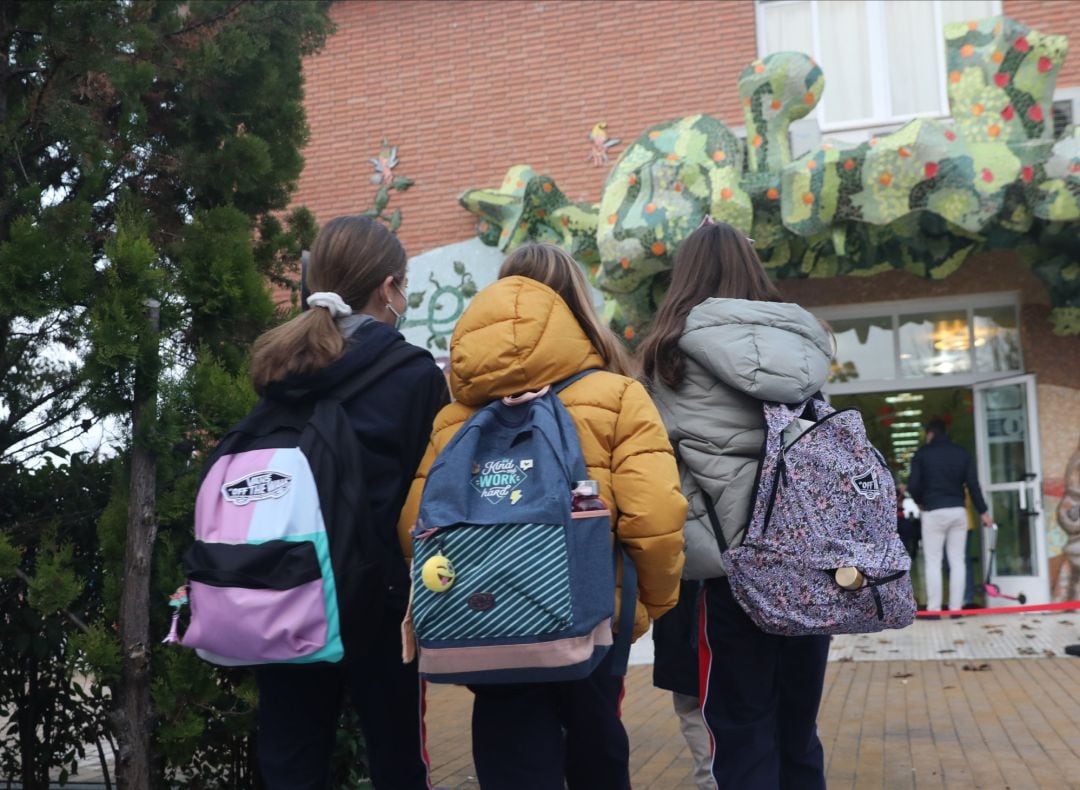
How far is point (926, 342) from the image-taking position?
12.4m

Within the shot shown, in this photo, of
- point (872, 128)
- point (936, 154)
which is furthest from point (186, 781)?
point (872, 128)

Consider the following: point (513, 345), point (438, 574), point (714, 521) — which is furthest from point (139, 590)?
point (714, 521)

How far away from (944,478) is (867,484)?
941cm

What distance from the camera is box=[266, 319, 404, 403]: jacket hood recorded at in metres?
2.94

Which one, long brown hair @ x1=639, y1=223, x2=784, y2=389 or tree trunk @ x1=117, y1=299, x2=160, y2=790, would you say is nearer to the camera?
long brown hair @ x1=639, y1=223, x2=784, y2=389

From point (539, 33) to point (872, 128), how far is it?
3.91m

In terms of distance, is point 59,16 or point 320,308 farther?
Answer: point 59,16

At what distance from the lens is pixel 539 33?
505 inches

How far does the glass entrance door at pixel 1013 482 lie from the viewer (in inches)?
458

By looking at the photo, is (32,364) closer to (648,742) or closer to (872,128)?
(648,742)

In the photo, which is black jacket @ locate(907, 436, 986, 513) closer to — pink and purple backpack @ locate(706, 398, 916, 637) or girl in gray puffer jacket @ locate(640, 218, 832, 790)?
girl in gray puffer jacket @ locate(640, 218, 832, 790)

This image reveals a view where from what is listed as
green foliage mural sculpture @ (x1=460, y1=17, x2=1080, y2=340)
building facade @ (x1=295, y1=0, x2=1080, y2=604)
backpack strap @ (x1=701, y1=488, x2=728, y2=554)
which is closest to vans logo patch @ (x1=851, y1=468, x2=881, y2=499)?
backpack strap @ (x1=701, y1=488, x2=728, y2=554)

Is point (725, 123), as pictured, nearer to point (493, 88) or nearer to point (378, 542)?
point (493, 88)

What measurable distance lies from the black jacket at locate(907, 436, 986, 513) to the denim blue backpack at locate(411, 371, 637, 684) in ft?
33.3
